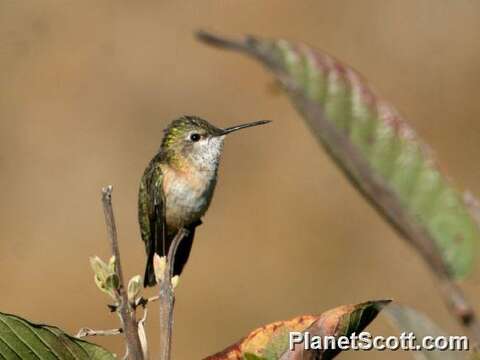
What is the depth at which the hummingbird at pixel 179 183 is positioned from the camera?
350 cm

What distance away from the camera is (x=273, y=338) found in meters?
1.29

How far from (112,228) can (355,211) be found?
10.4 m

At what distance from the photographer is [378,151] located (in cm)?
71

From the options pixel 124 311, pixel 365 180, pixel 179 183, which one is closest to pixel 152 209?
pixel 179 183

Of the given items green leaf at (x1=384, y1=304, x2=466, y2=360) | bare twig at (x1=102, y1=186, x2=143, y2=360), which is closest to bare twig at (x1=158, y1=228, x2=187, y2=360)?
bare twig at (x1=102, y1=186, x2=143, y2=360)

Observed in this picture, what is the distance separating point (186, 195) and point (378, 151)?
290 cm

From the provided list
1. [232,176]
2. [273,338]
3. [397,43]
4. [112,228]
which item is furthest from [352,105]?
[397,43]

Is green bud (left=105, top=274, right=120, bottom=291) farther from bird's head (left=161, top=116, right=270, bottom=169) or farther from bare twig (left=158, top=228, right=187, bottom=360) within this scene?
bird's head (left=161, top=116, right=270, bottom=169)

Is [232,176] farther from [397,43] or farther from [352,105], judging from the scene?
[352,105]

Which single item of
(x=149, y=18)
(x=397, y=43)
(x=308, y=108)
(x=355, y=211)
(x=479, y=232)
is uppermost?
(x=149, y=18)

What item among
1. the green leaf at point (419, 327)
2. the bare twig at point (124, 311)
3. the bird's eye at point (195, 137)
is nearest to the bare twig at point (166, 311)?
the bare twig at point (124, 311)

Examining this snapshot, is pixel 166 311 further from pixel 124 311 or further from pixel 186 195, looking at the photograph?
pixel 186 195

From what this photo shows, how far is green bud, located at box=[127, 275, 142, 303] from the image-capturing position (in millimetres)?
1227

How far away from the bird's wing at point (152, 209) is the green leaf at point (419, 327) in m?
2.55
